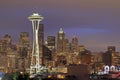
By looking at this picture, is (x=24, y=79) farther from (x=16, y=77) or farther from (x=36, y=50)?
(x=36, y=50)

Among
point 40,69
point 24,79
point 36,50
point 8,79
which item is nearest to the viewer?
point 24,79

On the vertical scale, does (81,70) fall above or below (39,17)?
below

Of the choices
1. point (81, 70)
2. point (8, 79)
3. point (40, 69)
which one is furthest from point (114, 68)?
point (8, 79)

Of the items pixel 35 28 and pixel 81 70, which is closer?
pixel 81 70

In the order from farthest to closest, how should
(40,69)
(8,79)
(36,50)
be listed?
(40,69) < (36,50) < (8,79)

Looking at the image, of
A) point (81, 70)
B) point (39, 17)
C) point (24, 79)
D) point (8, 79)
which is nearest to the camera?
point (24, 79)

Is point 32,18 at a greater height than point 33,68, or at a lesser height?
greater

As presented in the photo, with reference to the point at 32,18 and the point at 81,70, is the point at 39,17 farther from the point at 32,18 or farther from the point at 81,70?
the point at 81,70

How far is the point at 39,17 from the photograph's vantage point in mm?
196250

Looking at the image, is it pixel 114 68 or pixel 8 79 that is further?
pixel 114 68

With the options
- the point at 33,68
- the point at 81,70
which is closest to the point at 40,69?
the point at 33,68

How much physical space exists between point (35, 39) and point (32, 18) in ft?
51.9

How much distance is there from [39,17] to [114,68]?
30.9 meters

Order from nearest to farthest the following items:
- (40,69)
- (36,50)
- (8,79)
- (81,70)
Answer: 1. (8,79)
2. (81,70)
3. (36,50)
4. (40,69)
